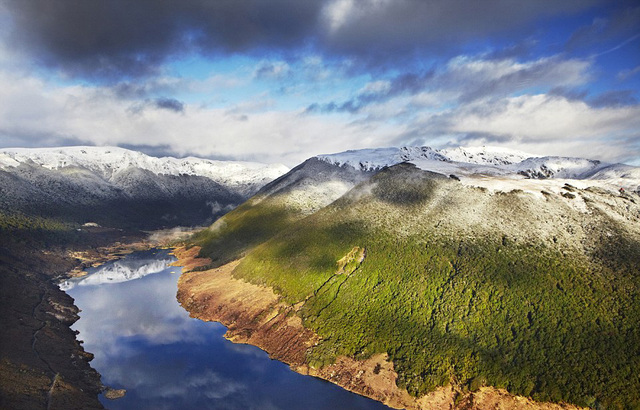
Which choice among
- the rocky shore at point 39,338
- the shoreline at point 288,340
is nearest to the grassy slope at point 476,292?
the shoreline at point 288,340

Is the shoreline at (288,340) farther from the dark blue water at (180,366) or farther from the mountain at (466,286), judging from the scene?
the dark blue water at (180,366)

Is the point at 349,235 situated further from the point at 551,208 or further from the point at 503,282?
the point at 551,208

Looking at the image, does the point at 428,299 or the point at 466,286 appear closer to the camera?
the point at 466,286

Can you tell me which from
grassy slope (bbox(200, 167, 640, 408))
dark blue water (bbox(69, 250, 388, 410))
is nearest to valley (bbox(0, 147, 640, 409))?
grassy slope (bbox(200, 167, 640, 408))

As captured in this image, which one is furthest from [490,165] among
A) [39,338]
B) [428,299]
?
[39,338]

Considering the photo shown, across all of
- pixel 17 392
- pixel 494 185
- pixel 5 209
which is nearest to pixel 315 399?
pixel 17 392

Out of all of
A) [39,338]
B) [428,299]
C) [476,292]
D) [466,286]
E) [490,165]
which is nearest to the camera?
[39,338]

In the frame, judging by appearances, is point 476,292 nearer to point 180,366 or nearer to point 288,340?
point 288,340
